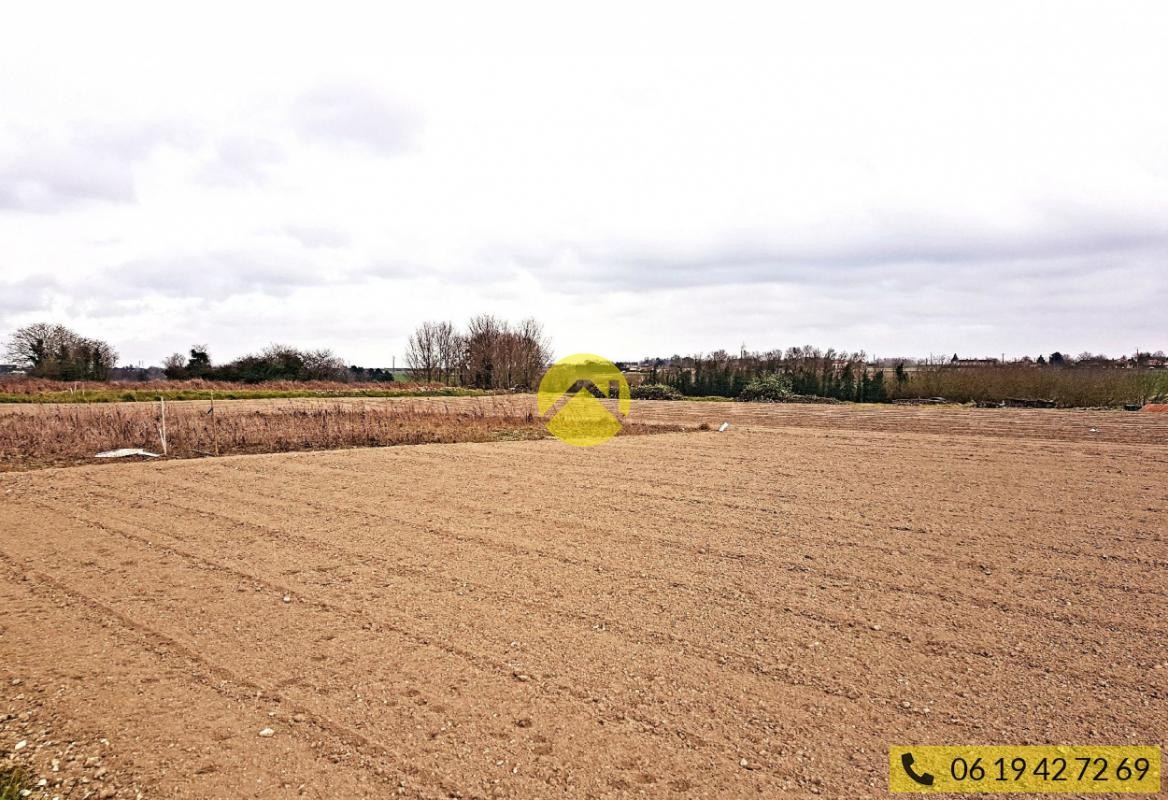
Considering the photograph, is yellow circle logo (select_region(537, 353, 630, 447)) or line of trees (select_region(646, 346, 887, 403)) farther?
line of trees (select_region(646, 346, 887, 403))

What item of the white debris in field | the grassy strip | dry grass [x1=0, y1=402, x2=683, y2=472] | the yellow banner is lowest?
the yellow banner

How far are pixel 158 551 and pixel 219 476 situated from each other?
475 cm

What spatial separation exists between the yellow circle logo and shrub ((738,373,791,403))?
11476 mm

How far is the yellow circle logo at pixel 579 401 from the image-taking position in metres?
19.9

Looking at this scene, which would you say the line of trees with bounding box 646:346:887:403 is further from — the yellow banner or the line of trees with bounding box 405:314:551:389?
the yellow banner

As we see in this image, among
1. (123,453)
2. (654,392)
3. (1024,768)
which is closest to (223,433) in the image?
(123,453)

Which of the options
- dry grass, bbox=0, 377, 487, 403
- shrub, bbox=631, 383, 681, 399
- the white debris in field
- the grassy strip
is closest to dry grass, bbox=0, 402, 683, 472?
the white debris in field

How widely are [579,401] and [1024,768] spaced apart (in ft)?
91.1

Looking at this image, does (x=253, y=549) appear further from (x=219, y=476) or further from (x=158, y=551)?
(x=219, y=476)

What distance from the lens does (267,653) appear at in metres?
4.14

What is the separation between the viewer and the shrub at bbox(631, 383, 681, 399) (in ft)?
153

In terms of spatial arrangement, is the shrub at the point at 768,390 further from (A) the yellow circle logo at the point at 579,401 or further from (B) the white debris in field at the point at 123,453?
(B) the white debris in field at the point at 123,453

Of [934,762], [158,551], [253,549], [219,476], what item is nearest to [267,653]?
[253,549]

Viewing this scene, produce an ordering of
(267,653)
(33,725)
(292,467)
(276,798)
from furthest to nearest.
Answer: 1. (292,467)
2. (267,653)
3. (33,725)
4. (276,798)
